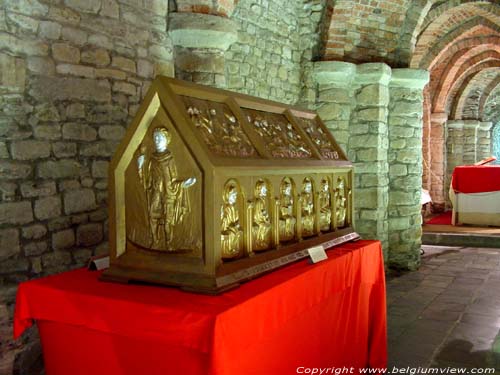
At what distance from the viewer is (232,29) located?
4.47 m

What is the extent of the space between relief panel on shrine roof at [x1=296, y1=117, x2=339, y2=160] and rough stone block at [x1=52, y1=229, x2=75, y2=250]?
1.81 meters

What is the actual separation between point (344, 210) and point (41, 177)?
2.04m

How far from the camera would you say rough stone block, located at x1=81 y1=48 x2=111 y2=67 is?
371cm

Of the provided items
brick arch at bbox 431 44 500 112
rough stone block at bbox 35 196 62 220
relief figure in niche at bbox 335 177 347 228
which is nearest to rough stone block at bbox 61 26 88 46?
rough stone block at bbox 35 196 62 220

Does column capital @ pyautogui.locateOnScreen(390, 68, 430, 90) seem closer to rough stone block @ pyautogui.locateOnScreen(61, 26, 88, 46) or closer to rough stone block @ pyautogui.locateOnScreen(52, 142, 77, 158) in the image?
rough stone block @ pyautogui.locateOnScreen(61, 26, 88, 46)

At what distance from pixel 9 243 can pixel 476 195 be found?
31.6 ft

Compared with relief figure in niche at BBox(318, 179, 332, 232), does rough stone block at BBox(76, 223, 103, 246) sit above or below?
below

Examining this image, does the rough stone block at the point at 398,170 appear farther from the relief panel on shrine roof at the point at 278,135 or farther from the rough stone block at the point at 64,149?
the rough stone block at the point at 64,149

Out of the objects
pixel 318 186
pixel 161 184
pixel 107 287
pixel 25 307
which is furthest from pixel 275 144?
pixel 25 307

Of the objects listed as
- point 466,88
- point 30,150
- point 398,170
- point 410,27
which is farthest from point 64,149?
point 466,88

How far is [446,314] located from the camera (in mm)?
4891

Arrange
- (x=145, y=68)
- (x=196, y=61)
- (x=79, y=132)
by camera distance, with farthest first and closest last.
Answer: (x=196, y=61)
(x=145, y=68)
(x=79, y=132)

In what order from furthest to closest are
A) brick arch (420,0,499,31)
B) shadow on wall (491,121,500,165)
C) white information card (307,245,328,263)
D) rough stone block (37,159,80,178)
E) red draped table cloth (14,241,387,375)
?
shadow on wall (491,121,500,165), brick arch (420,0,499,31), rough stone block (37,159,80,178), white information card (307,245,328,263), red draped table cloth (14,241,387,375)

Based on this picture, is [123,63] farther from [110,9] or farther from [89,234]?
[89,234]
